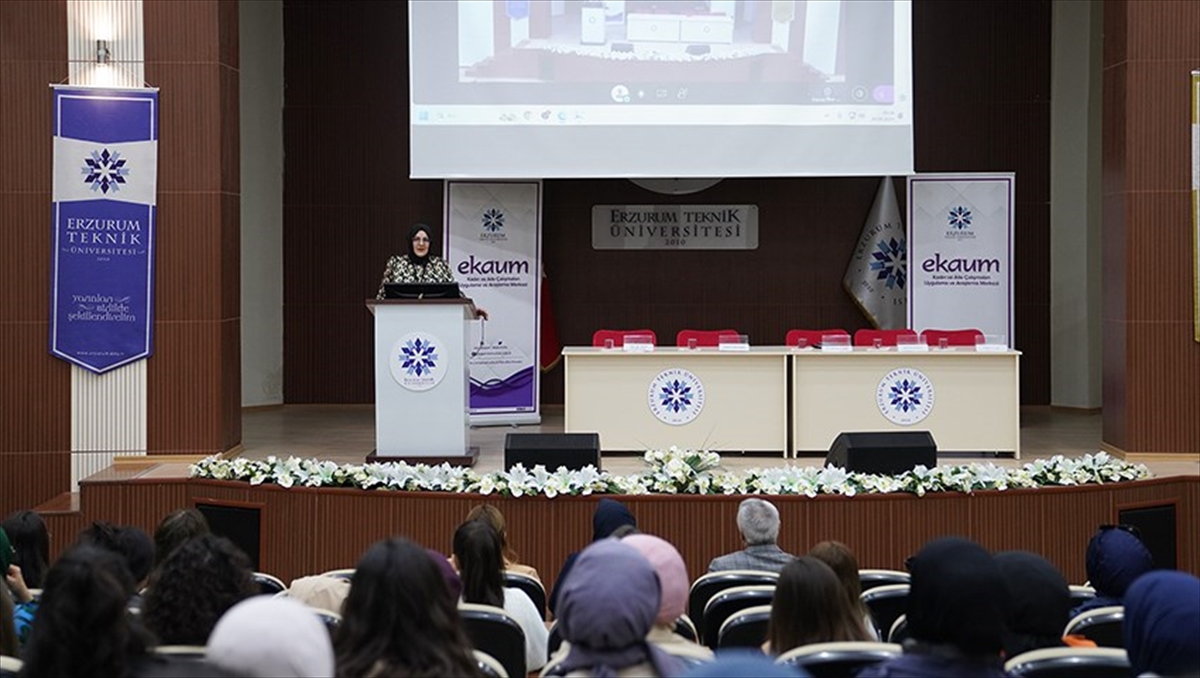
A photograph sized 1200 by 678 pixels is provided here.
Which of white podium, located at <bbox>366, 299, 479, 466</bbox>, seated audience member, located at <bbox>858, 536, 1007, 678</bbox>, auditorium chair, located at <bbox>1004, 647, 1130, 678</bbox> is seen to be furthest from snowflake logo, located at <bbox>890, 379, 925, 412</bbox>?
seated audience member, located at <bbox>858, 536, 1007, 678</bbox>

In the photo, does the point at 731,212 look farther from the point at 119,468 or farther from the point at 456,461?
the point at 119,468

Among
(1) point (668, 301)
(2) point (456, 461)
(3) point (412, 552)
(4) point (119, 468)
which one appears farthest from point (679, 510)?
(1) point (668, 301)

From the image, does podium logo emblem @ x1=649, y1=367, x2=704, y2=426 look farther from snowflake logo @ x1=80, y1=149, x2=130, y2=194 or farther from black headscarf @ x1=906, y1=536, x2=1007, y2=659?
black headscarf @ x1=906, y1=536, x2=1007, y2=659

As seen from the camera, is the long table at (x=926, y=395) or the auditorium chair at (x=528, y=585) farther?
the long table at (x=926, y=395)

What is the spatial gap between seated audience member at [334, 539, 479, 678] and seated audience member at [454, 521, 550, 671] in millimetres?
1515

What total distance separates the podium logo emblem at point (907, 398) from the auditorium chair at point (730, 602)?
16.1 ft

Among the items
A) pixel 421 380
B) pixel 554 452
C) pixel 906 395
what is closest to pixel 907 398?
pixel 906 395

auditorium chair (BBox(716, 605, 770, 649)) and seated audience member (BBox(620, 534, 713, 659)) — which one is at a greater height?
seated audience member (BBox(620, 534, 713, 659))

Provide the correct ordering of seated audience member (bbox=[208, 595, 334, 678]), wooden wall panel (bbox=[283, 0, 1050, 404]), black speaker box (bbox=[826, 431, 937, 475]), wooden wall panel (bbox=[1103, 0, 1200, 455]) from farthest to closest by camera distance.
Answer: wooden wall panel (bbox=[283, 0, 1050, 404]), wooden wall panel (bbox=[1103, 0, 1200, 455]), black speaker box (bbox=[826, 431, 937, 475]), seated audience member (bbox=[208, 595, 334, 678])

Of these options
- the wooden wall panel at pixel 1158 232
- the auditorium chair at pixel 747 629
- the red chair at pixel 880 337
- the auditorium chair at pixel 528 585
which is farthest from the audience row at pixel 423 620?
the wooden wall panel at pixel 1158 232

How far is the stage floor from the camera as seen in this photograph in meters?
8.95

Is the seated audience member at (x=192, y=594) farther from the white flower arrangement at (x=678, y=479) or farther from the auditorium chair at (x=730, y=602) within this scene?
the white flower arrangement at (x=678, y=479)

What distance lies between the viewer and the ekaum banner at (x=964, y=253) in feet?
35.7

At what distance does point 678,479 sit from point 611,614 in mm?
4403
